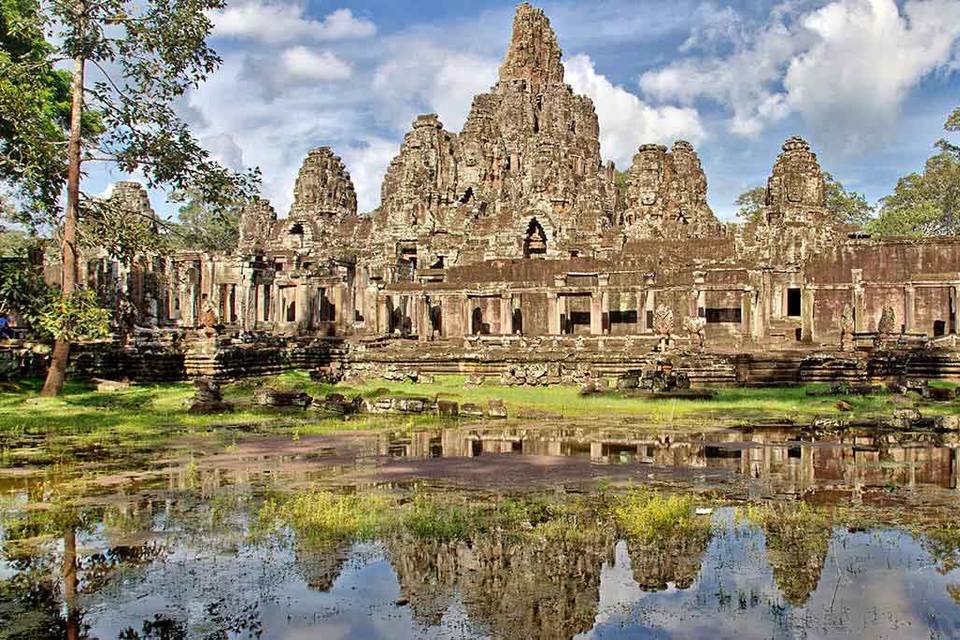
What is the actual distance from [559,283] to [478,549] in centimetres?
3227

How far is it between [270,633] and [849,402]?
18.6 metres

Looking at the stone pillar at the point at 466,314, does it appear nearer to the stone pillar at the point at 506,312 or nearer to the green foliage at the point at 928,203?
the stone pillar at the point at 506,312

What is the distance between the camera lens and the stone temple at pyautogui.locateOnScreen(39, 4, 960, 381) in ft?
111

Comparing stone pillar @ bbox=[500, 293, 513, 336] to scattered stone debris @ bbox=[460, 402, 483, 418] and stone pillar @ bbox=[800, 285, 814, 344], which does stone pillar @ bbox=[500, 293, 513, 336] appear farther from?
scattered stone debris @ bbox=[460, 402, 483, 418]

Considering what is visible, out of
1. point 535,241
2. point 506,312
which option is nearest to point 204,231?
point 535,241

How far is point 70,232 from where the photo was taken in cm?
2253

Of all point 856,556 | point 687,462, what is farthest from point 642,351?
point 856,556

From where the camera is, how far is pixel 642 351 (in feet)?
103

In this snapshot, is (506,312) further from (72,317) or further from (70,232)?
(72,317)

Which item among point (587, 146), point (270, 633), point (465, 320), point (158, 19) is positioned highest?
point (587, 146)

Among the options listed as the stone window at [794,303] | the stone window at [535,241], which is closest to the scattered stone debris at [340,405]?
the stone window at [794,303]

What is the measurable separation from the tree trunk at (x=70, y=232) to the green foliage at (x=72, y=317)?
2.32 feet

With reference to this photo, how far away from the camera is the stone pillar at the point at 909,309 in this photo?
133 ft

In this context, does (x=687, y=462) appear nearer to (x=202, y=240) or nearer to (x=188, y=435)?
(x=188, y=435)
